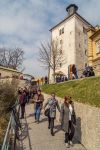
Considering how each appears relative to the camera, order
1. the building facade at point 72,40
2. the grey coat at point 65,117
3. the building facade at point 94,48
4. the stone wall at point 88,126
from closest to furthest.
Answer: the stone wall at point 88,126 < the grey coat at point 65,117 < the building facade at point 94,48 < the building facade at point 72,40

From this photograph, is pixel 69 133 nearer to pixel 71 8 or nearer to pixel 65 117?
pixel 65 117

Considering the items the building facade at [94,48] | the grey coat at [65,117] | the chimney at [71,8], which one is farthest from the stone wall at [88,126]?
the chimney at [71,8]

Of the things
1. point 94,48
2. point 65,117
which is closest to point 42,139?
point 65,117

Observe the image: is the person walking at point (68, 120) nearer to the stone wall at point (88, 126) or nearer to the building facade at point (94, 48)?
the stone wall at point (88, 126)

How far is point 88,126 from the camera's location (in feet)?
33.0

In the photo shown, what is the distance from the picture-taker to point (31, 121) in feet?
52.5

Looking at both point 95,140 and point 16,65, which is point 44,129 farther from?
point 16,65

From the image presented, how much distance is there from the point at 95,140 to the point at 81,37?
5522cm

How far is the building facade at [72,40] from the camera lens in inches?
2314

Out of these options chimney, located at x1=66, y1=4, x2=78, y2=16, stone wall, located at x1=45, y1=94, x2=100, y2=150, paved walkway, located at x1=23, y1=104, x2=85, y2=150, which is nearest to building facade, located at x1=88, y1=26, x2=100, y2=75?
paved walkway, located at x1=23, y1=104, x2=85, y2=150

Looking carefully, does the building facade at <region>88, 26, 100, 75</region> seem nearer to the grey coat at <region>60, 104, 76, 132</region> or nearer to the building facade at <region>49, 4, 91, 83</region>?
the building facade at <region>49, 4, 91, 83</region>

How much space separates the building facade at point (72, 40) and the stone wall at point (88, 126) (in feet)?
150

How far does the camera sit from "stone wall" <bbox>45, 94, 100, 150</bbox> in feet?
30.3

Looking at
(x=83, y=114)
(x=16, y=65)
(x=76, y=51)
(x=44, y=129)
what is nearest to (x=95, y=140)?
(x=83, y=114)
